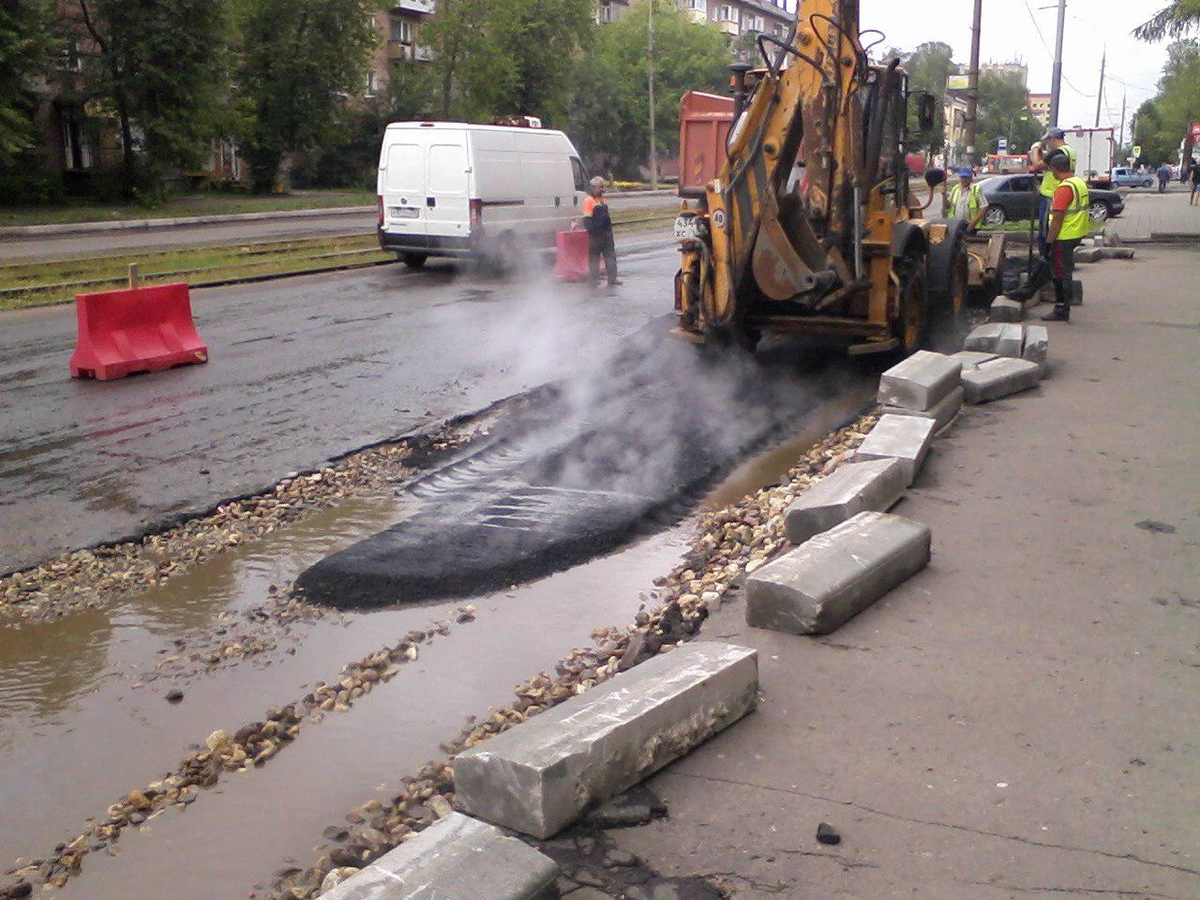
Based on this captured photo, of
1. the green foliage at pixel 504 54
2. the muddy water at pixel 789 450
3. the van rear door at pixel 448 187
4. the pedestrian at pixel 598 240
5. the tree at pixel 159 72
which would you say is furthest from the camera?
the green foliage at pixel 504 54

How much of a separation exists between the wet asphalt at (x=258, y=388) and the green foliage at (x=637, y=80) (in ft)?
179

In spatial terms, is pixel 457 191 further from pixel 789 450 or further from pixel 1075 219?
pixel 789 450

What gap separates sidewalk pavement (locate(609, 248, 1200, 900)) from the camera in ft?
11.2

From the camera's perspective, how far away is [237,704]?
16.2 ft

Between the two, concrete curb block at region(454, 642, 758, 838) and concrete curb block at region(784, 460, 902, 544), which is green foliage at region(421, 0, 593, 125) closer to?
concrete curb block at region(784, 460, 902, 544)

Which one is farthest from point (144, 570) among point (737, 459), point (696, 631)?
point (737, 459)

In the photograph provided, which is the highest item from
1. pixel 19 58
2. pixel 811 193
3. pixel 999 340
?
pixel 19 58

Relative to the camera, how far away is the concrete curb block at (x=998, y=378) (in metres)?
9.46

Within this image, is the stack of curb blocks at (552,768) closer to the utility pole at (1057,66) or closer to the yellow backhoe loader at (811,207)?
the yellow backhoe loader at (811,207)

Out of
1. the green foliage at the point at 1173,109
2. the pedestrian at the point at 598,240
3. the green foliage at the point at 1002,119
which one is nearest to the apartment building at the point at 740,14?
the green foliage at the point at 1002,119

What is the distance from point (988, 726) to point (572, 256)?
1582 centimetres

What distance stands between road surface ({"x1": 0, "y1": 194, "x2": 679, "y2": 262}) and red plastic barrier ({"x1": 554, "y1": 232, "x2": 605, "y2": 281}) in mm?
10048

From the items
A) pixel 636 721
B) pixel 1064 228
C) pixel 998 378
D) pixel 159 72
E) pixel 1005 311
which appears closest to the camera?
pixel 636 721

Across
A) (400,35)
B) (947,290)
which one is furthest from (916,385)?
(400,35)
